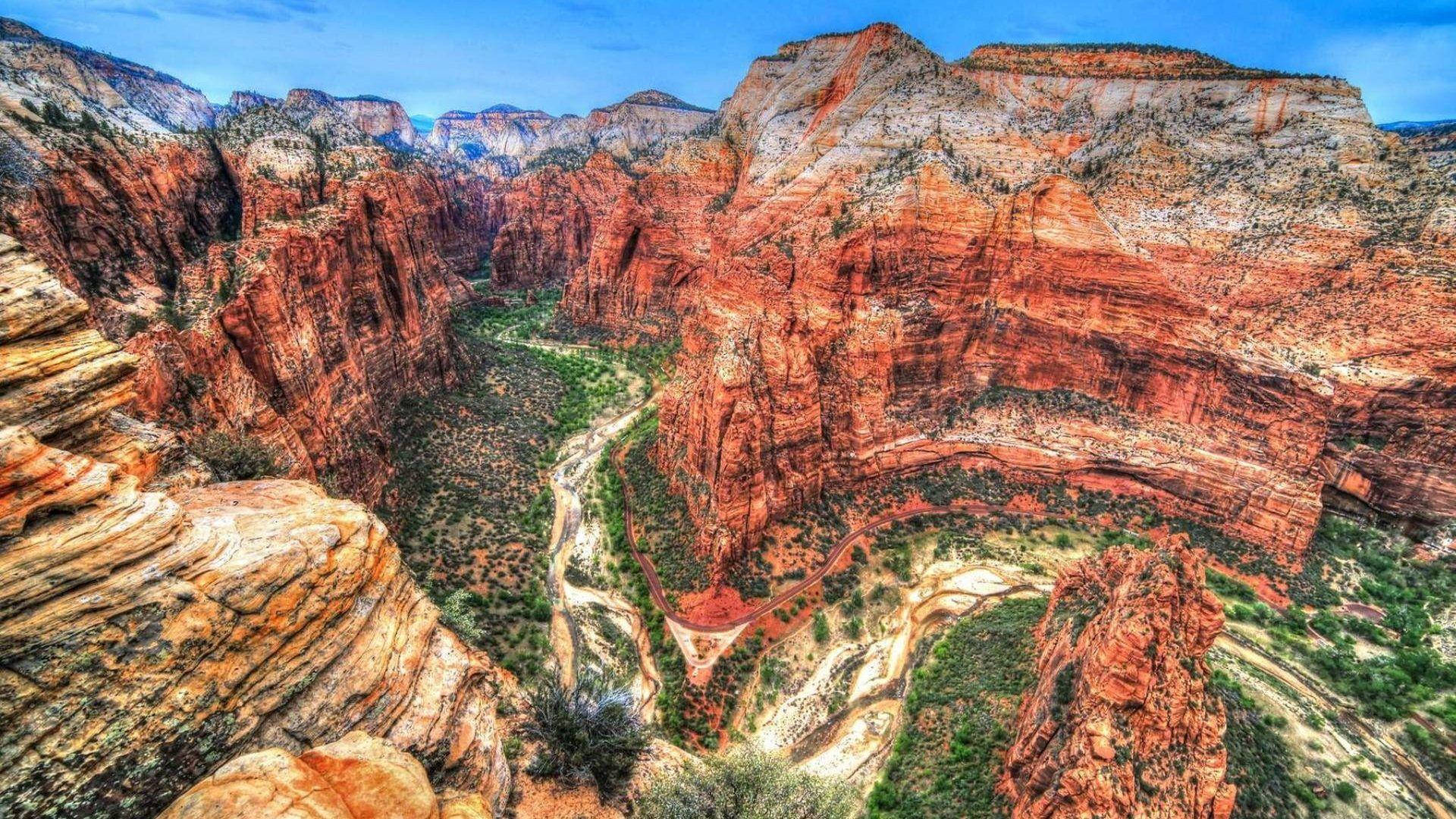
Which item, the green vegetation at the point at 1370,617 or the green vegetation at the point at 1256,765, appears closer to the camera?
the green vegetation at the point at 1256,765

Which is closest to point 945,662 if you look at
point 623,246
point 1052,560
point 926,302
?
point 1052,560

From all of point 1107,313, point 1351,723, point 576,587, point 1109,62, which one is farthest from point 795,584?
point 1109,62

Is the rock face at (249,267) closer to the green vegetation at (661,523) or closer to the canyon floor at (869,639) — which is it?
the canyon floor at (869,639)

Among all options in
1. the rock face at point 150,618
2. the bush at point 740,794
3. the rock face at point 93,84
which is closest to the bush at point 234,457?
the rock face at point 150,618

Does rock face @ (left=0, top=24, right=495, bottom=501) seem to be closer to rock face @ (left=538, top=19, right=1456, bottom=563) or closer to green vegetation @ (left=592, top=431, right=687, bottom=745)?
green vegetation @ (left=592, top=431, right=687, bottom=745)

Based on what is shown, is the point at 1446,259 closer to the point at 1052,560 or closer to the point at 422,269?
the point at 1052,560

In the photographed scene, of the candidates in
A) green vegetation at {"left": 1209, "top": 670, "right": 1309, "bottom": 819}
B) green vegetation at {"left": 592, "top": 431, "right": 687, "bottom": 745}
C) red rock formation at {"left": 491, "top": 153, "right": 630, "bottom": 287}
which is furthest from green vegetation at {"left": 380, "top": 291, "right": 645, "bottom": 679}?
red rock formation at {"left": 491, "top": 153, "right": 630, "bottom": 287}
